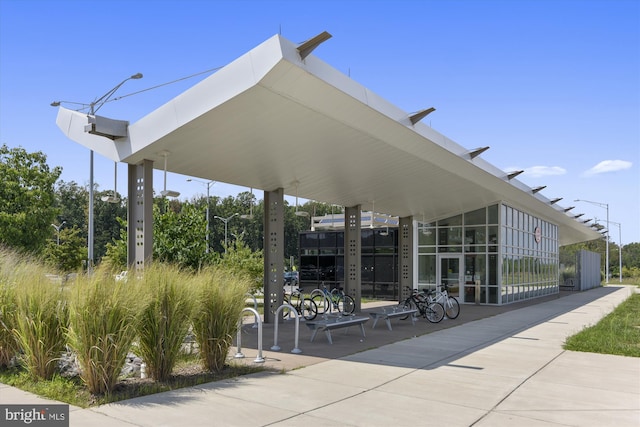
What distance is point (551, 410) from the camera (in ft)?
20.4

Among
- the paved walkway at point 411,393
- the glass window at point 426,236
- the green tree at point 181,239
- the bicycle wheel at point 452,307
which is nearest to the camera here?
the paved walkway at point 411,393

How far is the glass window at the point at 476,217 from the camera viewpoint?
21781mm

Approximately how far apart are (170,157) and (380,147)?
4.43 m

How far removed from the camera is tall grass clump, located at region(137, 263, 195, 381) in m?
6.78

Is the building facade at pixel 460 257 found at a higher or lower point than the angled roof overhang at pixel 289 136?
lower

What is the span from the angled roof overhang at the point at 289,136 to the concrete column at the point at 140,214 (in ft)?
1.06

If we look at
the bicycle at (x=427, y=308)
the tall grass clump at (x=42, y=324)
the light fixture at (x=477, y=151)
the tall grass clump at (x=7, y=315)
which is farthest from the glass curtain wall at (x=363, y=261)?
the tall grass clump at (x=42, y=324)

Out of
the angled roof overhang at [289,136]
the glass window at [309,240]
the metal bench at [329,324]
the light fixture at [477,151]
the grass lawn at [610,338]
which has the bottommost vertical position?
the grass lawn at [610,338]

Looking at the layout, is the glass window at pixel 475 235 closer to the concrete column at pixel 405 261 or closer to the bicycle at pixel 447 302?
the concrete column at pixel 405 261

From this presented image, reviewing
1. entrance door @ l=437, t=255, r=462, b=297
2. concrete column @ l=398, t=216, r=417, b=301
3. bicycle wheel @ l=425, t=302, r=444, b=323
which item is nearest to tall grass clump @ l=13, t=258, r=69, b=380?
bicycle wheel @ l=425, t=302, r=444, b=323

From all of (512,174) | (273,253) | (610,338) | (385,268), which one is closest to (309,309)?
(273,253)

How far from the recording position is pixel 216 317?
772cm

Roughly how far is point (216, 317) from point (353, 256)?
10.5 m

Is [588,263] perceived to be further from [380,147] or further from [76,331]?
[76,331]
